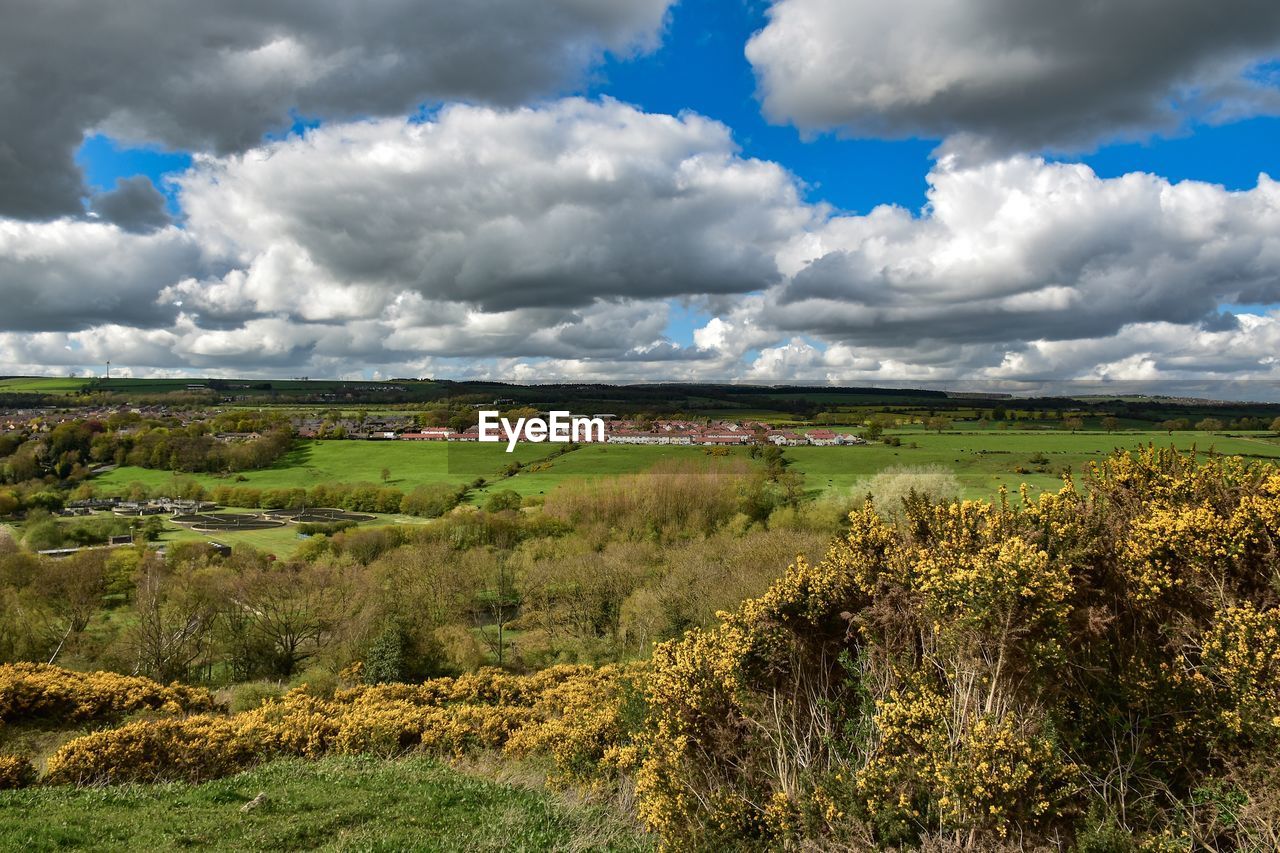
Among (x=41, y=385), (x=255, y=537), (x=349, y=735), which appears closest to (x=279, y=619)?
(x=349, y=735)

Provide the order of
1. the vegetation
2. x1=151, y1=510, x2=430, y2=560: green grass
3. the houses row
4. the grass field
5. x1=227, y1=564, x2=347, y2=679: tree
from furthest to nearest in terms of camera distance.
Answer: the houses row < x1=151, y1=510, x2=430, y2=560: green grass < the grass field < x1=227, y1=564, x2=347, y2=679: tree < the vegetation

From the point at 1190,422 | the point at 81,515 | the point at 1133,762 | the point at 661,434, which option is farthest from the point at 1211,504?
the point at 81,515

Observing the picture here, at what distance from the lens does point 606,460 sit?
94812 millimetres

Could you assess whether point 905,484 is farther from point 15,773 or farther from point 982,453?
point 15,773

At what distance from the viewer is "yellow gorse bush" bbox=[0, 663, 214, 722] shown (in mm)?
19094

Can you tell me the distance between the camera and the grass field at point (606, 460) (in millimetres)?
65688

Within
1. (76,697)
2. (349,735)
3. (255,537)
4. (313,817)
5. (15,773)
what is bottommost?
(255,537)

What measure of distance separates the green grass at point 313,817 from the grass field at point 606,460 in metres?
55.2

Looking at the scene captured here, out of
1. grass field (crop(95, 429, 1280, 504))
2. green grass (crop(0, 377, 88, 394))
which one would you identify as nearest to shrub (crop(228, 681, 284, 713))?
grass field (crop(95, 429, 1280, 504))

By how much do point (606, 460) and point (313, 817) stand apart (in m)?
83.7

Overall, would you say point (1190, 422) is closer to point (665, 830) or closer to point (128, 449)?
point (665, 830)

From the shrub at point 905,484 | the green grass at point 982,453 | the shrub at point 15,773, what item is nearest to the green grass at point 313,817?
the shrub at point 15,773

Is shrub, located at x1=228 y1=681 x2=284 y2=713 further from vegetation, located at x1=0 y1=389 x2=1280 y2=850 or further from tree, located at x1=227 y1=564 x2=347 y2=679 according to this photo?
tree, located at x1=227 y1=564 x2=347 y2=679

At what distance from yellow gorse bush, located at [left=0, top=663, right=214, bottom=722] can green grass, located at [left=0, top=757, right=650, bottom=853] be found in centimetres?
945
